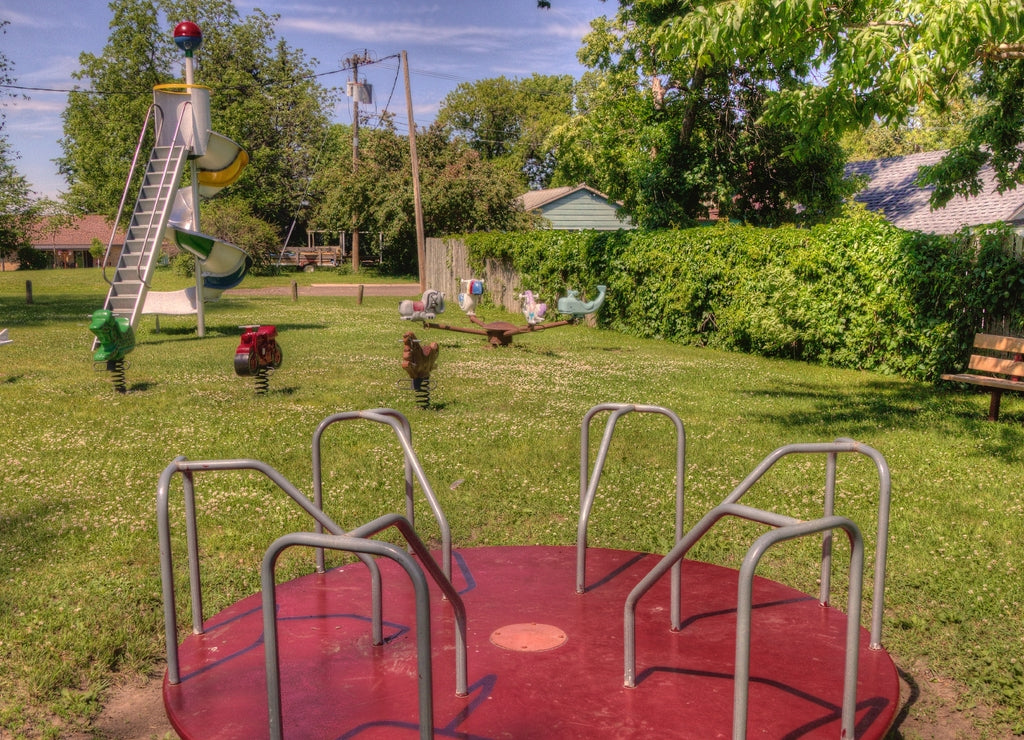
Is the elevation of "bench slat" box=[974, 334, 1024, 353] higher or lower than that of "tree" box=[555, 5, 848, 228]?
lower

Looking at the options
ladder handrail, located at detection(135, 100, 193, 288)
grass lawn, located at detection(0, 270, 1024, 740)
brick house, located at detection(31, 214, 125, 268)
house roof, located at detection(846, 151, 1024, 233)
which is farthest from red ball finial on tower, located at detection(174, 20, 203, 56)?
brick house, located at detection(31, 214, 125, 268)

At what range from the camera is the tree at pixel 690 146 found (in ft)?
74.0

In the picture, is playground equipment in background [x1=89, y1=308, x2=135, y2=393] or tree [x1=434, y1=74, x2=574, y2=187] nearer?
playground equipment in background [x1=89, y1=308, x2=135, y2=393]

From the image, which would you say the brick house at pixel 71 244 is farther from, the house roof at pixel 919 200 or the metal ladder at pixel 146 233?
the house roof at pixel 919 200

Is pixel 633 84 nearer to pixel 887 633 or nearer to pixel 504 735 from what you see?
pixel 887 633

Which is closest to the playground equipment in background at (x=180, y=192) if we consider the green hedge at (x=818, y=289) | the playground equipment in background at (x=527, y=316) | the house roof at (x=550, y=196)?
the playground equipment in background at (x=527, y=316)

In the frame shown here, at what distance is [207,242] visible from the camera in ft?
61.5

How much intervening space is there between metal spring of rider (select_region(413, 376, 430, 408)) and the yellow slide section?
36.6 ft

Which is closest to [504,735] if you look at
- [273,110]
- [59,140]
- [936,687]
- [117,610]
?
[936,687]

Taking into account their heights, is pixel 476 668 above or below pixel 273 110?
below

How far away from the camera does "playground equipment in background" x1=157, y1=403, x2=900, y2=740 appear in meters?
2.90

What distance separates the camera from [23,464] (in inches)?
304

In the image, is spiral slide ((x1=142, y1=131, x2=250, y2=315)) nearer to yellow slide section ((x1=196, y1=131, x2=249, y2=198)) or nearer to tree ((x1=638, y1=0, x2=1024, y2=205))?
yellow slide section ((x1=196, y1=131, x2=249, y2=198))

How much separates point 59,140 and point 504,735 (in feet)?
242
